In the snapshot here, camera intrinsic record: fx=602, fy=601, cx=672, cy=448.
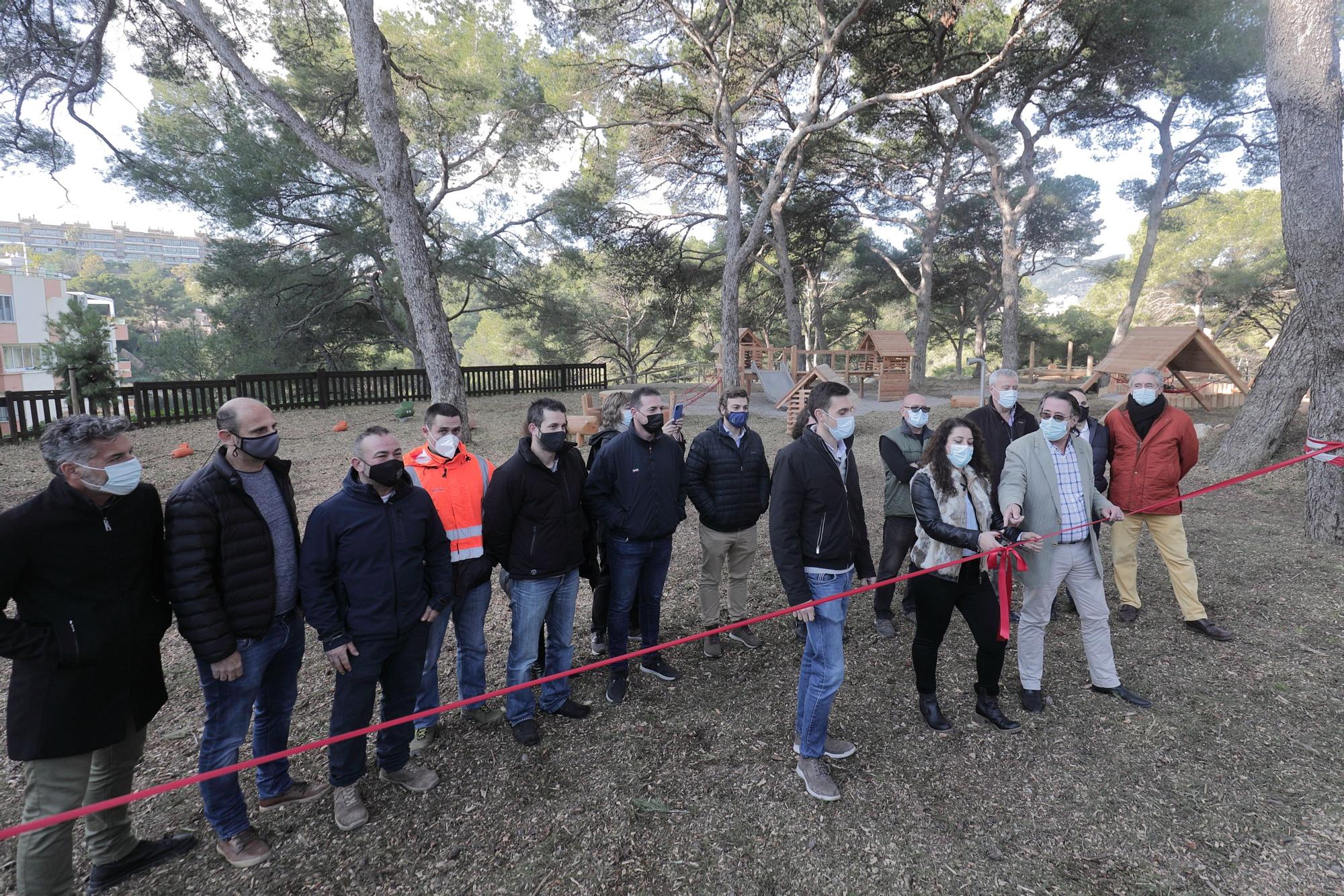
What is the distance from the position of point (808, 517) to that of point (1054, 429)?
5.33ft

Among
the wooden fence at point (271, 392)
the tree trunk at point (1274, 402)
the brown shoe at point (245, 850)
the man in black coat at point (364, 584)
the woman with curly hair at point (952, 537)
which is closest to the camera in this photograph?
the brown shoe at point (245, 850)

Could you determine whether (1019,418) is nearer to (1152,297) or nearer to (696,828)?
(696,828)

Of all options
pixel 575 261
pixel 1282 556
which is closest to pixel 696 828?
pixel 1282 556

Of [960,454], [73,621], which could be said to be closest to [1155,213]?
[960,454]

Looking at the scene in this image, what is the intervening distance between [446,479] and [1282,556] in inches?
259

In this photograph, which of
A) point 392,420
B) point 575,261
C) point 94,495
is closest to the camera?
point 94,495

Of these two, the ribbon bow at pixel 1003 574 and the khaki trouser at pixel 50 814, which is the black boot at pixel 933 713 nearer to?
the ribbon bow at pixel 1003 574

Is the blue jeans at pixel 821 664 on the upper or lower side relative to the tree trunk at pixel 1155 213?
lower

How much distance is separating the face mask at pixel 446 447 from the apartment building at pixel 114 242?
133m

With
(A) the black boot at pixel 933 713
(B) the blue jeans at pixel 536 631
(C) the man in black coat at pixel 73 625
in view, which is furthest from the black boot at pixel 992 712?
(C) the man in black coat at pixel 73 625

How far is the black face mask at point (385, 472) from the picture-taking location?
7.70 ft

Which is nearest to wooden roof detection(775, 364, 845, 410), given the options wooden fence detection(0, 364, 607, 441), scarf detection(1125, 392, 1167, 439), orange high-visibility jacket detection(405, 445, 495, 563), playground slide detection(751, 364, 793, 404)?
playground slide detection(751, 364, 793, 404)

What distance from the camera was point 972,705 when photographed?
3174 mm

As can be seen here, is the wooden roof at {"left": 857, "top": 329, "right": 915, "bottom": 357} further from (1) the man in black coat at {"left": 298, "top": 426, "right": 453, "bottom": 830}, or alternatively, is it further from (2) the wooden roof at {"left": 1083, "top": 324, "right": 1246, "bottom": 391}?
(1) the man in black coat at {"left": 298, "top": 426, "right": 453, "bottom": 830}
